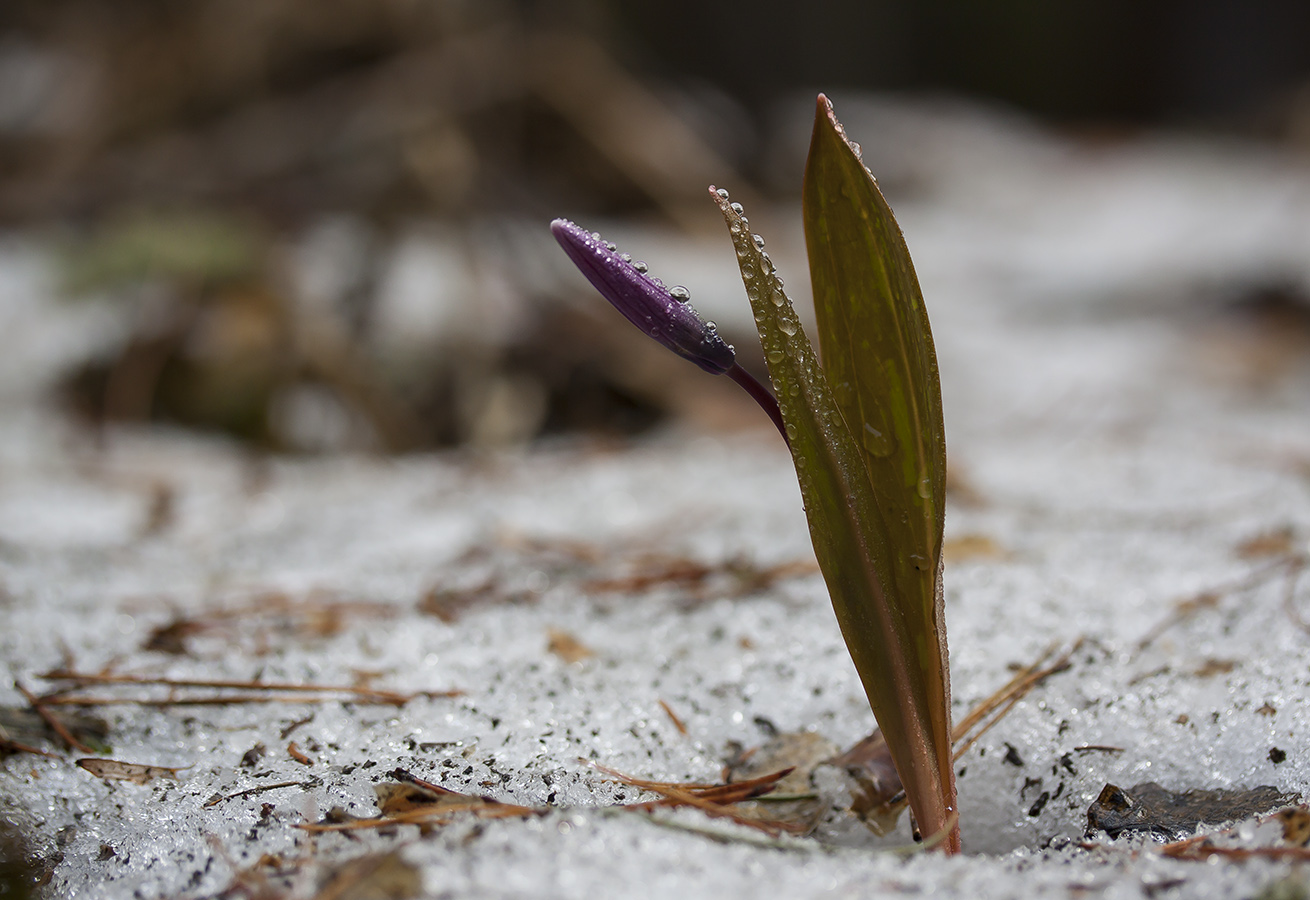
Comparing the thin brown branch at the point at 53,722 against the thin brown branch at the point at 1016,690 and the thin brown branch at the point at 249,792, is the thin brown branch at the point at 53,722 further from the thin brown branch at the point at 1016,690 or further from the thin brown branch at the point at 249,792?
the thin brown branch at the point at 1016,690

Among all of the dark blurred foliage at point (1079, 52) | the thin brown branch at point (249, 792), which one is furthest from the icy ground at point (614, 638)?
the dark blurred foliage at point (1079, 52)

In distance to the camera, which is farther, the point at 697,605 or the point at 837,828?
the point at 697,605

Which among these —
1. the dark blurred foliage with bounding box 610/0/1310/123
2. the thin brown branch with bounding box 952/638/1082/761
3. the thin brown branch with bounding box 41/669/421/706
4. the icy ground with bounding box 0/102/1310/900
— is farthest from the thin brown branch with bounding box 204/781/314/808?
the dark blurred foliage with bounding box 610/0/1310/123

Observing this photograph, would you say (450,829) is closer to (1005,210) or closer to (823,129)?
(823,129)

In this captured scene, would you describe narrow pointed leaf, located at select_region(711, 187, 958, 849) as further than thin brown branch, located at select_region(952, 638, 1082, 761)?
No

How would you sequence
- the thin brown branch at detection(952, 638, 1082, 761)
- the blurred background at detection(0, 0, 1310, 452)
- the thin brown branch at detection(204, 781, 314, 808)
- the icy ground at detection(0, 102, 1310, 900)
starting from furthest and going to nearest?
1. the blurred background at detection(0, 0, 1310, 452)
2. the thin brown branch at detection(952, 638, 1082, 761)
3. the thin brown branch at detection(204, 781, 314, 808)
4. the icy ground at detection(0, 102, 1310, 900)

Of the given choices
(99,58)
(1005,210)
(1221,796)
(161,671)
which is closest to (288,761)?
(161,671)

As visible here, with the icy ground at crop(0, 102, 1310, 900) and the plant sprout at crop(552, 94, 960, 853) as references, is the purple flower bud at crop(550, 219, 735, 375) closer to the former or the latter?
the plant sprout at crop(552, 94, 960, 853)
